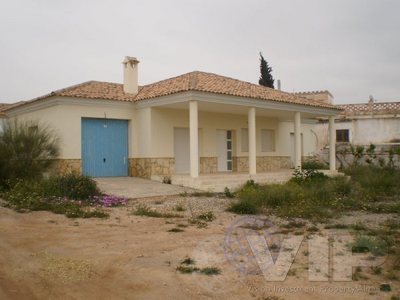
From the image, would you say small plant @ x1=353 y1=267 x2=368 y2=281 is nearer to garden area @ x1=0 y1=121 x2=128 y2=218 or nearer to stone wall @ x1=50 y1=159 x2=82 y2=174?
garden area @ x1=0 y1=121 x2=128 y2=218

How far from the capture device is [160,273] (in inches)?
218

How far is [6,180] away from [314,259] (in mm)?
10376

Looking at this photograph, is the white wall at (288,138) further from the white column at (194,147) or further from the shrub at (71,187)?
the shrub at (71,187)

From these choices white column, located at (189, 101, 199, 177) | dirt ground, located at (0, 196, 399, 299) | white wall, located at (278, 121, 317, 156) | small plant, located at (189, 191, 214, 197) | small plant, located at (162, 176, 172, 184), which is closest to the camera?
dirt ground, located at (0, 196, 399, 299)

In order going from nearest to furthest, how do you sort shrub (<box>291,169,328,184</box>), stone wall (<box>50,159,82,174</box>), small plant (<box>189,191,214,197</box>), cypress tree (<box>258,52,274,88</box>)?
small plant (<box>189,191,214,197</box>) < stone wall (<box>50,159,82,174</box>) < shrub (<box>291,169,328,184</box>) < cypress tree (<box>258,52,274,88</box>)

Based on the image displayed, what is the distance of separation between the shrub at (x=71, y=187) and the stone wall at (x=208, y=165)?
25.6 ft

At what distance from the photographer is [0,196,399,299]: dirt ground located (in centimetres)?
491

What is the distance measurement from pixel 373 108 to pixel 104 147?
804 inches

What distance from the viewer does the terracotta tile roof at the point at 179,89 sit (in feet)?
54.6

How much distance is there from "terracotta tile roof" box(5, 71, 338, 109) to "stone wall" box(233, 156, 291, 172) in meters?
3.72

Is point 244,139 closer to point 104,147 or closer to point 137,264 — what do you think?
point 104,147

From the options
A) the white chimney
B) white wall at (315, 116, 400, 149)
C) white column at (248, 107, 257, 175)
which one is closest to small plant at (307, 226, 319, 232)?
white column at (248, 107, 257, 175)

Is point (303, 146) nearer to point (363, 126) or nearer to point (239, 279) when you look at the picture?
point (363, 126)

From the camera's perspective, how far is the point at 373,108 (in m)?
29.7
